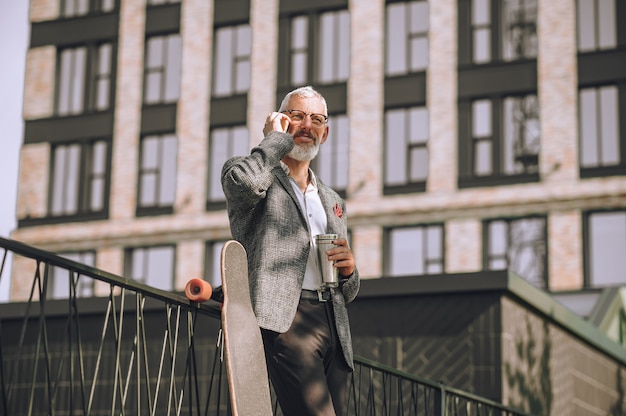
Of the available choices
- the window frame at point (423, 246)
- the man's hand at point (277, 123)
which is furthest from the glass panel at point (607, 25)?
the man's hand at point (277, 123)

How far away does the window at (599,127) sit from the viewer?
128ft

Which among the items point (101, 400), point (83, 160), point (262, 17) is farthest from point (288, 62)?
point (101, 400)

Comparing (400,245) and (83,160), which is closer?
(400,245)

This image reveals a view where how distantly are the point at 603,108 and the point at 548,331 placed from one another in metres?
24.6

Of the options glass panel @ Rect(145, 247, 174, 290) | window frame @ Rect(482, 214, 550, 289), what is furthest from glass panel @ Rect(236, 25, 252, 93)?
window frame @ Rect(482, 214, 550, 289)

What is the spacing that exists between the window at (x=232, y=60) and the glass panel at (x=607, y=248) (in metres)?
14.3

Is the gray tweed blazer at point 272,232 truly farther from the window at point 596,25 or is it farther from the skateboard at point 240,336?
the window at point 596,25

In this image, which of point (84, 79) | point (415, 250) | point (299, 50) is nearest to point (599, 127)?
point (415, 250)

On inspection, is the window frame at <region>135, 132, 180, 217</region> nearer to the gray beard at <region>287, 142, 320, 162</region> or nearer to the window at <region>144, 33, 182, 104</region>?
the window at <region>144, 33, 182, 104</region>

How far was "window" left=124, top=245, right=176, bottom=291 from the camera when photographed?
44250 mm

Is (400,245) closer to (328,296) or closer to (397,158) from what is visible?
(397,158)

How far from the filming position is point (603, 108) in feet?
130

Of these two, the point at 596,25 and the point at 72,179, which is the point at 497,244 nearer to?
the point at 596,25

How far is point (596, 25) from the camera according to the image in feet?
133
